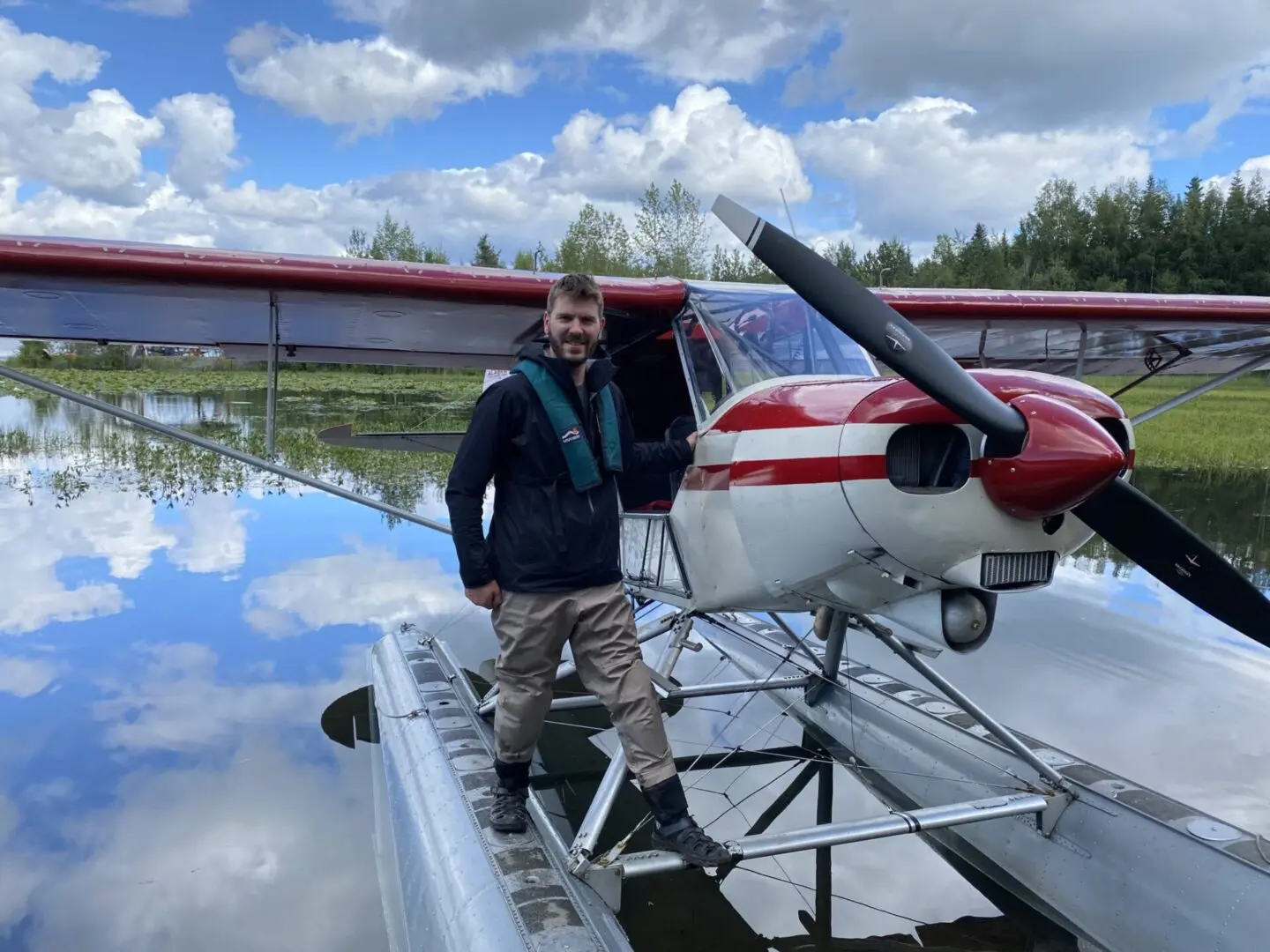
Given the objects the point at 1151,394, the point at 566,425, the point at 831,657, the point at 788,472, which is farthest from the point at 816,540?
the point at 1151,394

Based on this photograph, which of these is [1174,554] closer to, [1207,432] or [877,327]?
[877,327]

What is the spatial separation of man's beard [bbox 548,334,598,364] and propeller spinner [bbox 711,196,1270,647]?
22.1 inches

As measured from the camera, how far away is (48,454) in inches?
606

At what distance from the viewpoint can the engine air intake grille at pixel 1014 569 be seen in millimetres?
2401

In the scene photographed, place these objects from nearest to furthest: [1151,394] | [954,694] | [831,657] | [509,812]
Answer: [509,812], [954,694], [831,657], [1151,394]

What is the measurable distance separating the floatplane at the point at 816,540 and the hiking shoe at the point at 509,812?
6 centimetres

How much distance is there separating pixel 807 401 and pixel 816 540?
438 millimetres

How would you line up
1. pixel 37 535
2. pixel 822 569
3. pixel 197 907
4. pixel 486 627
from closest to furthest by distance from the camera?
1. pixel 822 569
2. pixel 197 907
3. pixel 486 627
4. pixel 37 535

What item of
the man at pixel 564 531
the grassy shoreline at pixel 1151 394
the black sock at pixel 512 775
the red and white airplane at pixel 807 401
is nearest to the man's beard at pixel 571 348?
the man at pixel 564 531

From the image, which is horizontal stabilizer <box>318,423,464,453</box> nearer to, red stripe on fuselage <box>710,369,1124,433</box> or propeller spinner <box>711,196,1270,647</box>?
red stripe on fuselage <box>710,369,1124,433</box>

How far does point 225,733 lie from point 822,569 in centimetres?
357

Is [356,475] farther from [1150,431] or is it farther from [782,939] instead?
[1150,431]

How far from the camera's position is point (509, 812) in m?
3.03

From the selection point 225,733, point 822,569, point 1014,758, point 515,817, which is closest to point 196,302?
point 225,733
